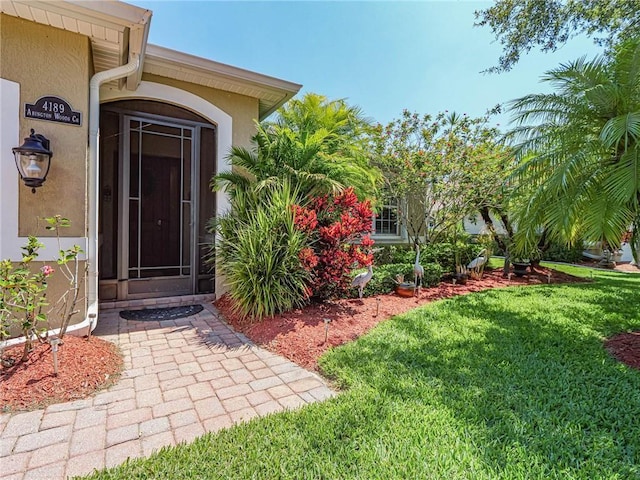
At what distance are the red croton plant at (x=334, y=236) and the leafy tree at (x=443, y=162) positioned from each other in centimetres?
359

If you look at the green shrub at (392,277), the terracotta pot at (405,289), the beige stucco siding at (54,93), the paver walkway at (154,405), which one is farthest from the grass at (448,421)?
the beige stucco siding at (54,93)

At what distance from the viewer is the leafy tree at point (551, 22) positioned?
6.48m

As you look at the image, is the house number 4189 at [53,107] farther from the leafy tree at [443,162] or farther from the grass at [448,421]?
the leafy tree at [443,162]

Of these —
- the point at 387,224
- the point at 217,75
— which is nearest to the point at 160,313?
the point at 217,75

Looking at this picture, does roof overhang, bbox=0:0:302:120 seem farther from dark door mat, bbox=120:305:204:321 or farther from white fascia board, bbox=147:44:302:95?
dark door mat, bbox=120:305:204:321

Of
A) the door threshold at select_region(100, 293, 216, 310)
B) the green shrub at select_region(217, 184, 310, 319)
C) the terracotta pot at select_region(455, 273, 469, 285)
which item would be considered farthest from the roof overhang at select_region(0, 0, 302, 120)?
the terracotta pot at select_region(455, 273, 469, 285)

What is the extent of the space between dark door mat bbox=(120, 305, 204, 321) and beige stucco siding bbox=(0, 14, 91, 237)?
1.75m

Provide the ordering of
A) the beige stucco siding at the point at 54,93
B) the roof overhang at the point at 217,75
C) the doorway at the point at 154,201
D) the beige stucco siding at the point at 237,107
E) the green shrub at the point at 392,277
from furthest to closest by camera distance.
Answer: the green shrub at the point at 392,277, the beige stucco siding at the point at 237,107, the doorway at the point at 154,201, the roof overhang at the point at 217,75, the beige stucco siding at the point at 54,93

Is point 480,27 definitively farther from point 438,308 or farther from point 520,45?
point 438,308

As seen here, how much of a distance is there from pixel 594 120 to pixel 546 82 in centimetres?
91

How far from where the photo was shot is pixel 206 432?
8.09ft

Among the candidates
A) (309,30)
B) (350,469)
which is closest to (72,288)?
(350,469)

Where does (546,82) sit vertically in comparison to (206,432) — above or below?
above

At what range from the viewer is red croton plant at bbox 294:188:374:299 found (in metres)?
5.21
